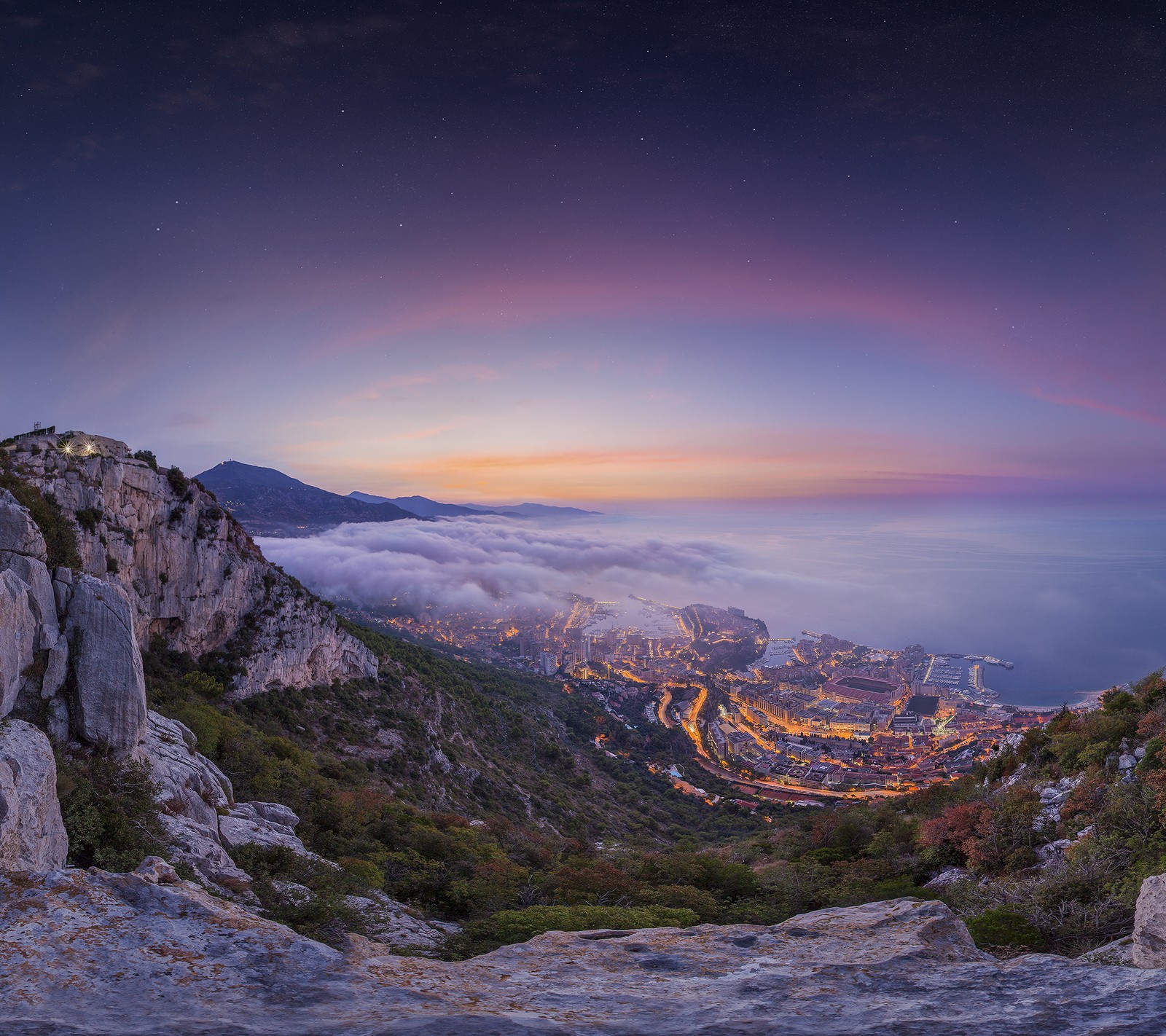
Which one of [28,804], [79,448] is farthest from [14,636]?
[79,448]

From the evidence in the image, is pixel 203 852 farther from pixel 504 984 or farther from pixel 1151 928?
pixel 1151 928

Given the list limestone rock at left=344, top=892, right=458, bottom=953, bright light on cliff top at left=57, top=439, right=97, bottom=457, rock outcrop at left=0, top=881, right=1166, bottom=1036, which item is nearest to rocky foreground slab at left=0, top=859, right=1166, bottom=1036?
rock outcrop at left=0, top=881, right=1166, bottom=1036

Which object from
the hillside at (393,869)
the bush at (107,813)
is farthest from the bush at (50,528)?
the bush at (107,813)

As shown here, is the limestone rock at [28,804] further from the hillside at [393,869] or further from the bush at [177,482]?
the bush at [177,482]

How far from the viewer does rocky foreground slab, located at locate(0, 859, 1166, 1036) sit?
320cm

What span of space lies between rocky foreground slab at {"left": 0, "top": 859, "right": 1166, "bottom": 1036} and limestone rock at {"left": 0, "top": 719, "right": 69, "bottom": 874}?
2279 mm

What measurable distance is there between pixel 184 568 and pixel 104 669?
83.7 feet

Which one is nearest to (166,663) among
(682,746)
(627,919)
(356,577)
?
(627,919)

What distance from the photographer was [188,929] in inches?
183

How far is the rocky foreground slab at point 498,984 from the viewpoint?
3.20 metres

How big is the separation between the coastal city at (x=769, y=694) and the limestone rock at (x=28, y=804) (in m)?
38.0

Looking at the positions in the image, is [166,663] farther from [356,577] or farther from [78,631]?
[356,577]

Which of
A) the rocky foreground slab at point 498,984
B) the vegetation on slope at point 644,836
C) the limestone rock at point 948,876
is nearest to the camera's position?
the rocky foreground slab at point 498,984

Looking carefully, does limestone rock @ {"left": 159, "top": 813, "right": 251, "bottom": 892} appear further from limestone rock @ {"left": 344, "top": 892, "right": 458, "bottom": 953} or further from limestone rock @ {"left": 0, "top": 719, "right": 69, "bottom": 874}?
limestone rock @ {"left": 0, "top": 719, "right": 69, "bottom": 874}
